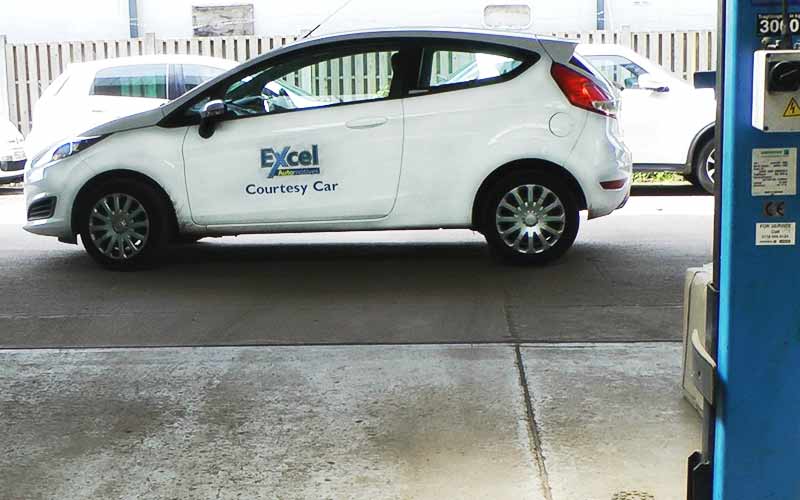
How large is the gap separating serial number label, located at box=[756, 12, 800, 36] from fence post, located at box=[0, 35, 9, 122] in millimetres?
16335

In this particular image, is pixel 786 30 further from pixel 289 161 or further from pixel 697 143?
pixel 697 143

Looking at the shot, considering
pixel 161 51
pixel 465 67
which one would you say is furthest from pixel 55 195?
pixel 161 51

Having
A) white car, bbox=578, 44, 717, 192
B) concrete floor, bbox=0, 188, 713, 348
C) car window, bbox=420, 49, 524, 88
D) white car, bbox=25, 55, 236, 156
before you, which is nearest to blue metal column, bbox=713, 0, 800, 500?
concrete floor, bbox=0, 188, 713, 348

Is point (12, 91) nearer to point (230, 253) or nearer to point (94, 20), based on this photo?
point (94, 20)

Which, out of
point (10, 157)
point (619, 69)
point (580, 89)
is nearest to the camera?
point (580, 89)

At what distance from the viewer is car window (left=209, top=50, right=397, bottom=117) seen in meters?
8.48

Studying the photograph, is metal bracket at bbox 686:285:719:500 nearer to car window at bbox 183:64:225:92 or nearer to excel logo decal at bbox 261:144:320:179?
excel logo decal at bbox 261:144:320:179

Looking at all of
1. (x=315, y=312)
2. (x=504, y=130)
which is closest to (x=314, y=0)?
(x=504, y=130)

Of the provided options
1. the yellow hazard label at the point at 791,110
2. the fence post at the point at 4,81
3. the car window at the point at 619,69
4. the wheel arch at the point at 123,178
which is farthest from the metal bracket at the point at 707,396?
the fence post at the point at 4,81

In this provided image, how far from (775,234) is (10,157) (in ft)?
42.3

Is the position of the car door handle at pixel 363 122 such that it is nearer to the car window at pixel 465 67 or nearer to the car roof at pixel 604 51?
the car window at pixel 465 67

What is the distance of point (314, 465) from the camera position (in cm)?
448

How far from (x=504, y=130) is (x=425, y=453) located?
4.11 meters

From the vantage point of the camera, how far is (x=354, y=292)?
26.2ft
